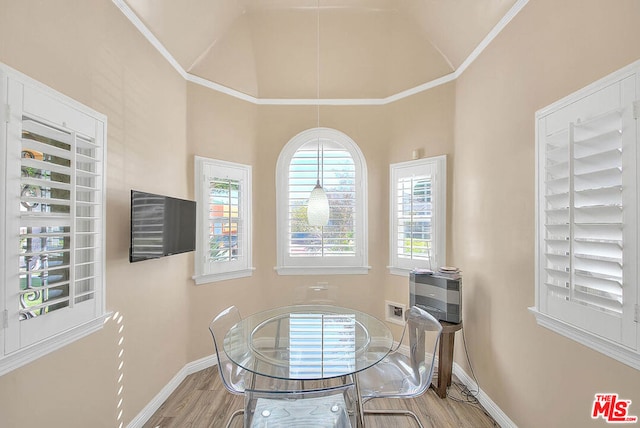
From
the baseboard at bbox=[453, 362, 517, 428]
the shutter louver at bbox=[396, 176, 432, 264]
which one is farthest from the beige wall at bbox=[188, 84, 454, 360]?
the baseboard at bbox=[453, 362, 517, 428]

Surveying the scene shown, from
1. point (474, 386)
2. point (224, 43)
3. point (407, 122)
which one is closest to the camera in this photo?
point (474, 386)

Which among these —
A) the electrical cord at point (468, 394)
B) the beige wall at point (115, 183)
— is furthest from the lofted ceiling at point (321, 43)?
the electrical cord at point (468, 394)

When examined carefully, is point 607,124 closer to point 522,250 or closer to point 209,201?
point 522,250

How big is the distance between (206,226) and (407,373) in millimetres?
2220

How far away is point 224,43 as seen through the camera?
298cm

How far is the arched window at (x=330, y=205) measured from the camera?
3.44 m

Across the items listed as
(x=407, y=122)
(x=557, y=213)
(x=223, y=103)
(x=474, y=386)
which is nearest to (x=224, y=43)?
(x=223, y=103)

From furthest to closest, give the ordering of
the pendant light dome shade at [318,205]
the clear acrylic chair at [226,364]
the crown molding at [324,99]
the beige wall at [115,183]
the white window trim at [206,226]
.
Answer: the white window trim at [206,226] → the pendant light dome shade at [318,205] → the crown molding at [324,99] → the clear acrylic chair at [226,364] → the beige wall at [115,183]

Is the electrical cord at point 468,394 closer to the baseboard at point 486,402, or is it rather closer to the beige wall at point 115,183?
the baseboard at point 486,402

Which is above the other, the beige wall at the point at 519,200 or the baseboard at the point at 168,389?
the beige wall at the point at 519,200

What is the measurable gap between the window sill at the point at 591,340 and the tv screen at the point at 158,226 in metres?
2.63

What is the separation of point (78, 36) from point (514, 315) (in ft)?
10.9

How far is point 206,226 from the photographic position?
2971 millimetres

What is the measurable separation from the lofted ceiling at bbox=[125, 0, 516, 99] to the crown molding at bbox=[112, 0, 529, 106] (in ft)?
0.13
